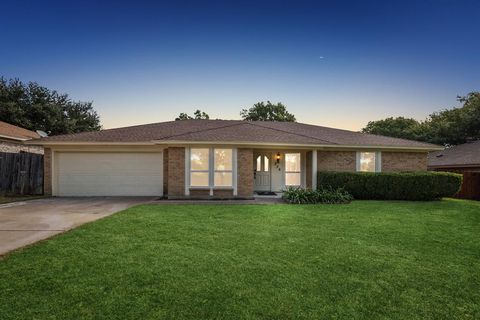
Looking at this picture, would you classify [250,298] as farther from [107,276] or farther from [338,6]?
[338,6]

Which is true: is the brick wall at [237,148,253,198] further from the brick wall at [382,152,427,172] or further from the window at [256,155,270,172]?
the brick wall at [382,152,427,172]

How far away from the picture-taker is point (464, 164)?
16.0m

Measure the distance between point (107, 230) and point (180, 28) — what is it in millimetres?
10165

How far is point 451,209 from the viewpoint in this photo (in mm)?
9391

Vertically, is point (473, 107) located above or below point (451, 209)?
above

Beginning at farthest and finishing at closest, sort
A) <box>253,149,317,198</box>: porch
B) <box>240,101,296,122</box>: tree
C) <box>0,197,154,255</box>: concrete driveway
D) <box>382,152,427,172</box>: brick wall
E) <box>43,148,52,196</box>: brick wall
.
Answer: <box>240,101,296,122</box>: tree, <box>253,149,317,198</box>: porch, <box>382,152,427,172</box>: brick wall, <box>43,148,52,196</box>: brick wall, <box>0,197,154,255</box>: concrete driveway

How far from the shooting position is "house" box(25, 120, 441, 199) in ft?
37.2

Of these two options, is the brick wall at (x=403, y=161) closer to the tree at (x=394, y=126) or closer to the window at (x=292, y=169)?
the window at (x=292, y=169)

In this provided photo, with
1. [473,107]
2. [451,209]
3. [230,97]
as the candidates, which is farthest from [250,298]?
[473,107]

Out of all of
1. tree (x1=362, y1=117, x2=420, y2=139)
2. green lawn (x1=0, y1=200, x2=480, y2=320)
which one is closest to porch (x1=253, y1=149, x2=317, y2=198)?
green lawn (x1=0, y1=200, x2=480, y2=320)

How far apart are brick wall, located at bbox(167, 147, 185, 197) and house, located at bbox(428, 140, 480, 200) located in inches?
611

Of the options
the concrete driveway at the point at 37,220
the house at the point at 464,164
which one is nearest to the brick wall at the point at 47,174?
the concrete driveway at the point at 37,220

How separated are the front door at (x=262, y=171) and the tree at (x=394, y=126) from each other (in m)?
29.5

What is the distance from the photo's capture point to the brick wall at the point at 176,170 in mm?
11273
